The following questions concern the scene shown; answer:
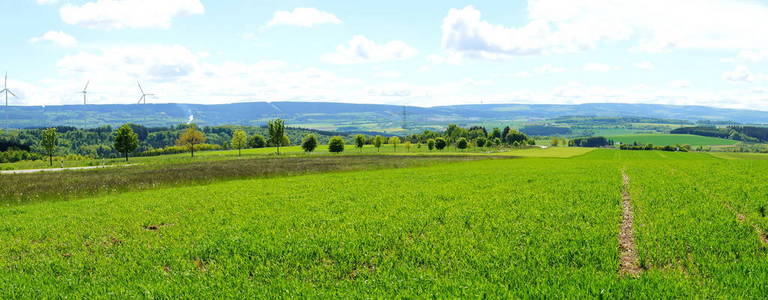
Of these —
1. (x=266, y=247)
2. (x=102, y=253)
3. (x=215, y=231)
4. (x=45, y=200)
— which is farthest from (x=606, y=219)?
(x=45, y=200)

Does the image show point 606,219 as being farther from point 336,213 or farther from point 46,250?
point 46,250

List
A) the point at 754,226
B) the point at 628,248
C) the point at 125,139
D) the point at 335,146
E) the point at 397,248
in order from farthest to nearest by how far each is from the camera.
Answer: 1. the point at 335,146
2. the point at 125,139
3. the point at 754,226
4. the point at 397,248
5. the point at 628,248

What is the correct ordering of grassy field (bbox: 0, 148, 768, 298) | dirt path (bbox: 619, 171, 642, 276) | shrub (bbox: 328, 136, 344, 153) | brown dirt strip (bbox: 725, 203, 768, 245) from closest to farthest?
grassy field (bbox: 0, 148, 768, 298)
dirt path (bbox: 619, 171, 642, 276)
brown dirt strip (bbox: 725, 203, 768, 245)
shrub (bbox: 328, 136, 344, 153)

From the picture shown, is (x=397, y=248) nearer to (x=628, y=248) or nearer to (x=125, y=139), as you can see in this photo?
(x=628, y=248)

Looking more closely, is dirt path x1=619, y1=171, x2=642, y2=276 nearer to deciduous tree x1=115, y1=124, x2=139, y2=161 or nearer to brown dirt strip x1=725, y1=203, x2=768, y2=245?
brown dirt strip x1=725, y1=203, x2=768, y2=245

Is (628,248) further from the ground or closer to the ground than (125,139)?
further from the ground

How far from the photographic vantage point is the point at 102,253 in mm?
15078

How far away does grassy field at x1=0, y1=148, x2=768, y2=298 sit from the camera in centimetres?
1102

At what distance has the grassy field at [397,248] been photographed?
434 inches

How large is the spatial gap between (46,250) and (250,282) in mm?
9131

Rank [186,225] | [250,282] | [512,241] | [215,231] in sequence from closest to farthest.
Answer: [250,282], [512,241], [215,231], [186,225]

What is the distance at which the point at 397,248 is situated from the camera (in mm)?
14477

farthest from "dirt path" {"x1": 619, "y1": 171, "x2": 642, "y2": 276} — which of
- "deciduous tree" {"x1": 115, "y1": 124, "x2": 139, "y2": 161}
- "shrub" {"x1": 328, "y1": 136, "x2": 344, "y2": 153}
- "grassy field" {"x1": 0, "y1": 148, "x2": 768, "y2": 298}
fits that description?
"shrub" {"x1": 328, "y1": 136, "x2": 344, "y2": 153}

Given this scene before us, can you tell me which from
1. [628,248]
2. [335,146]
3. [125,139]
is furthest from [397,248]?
[335,146]
